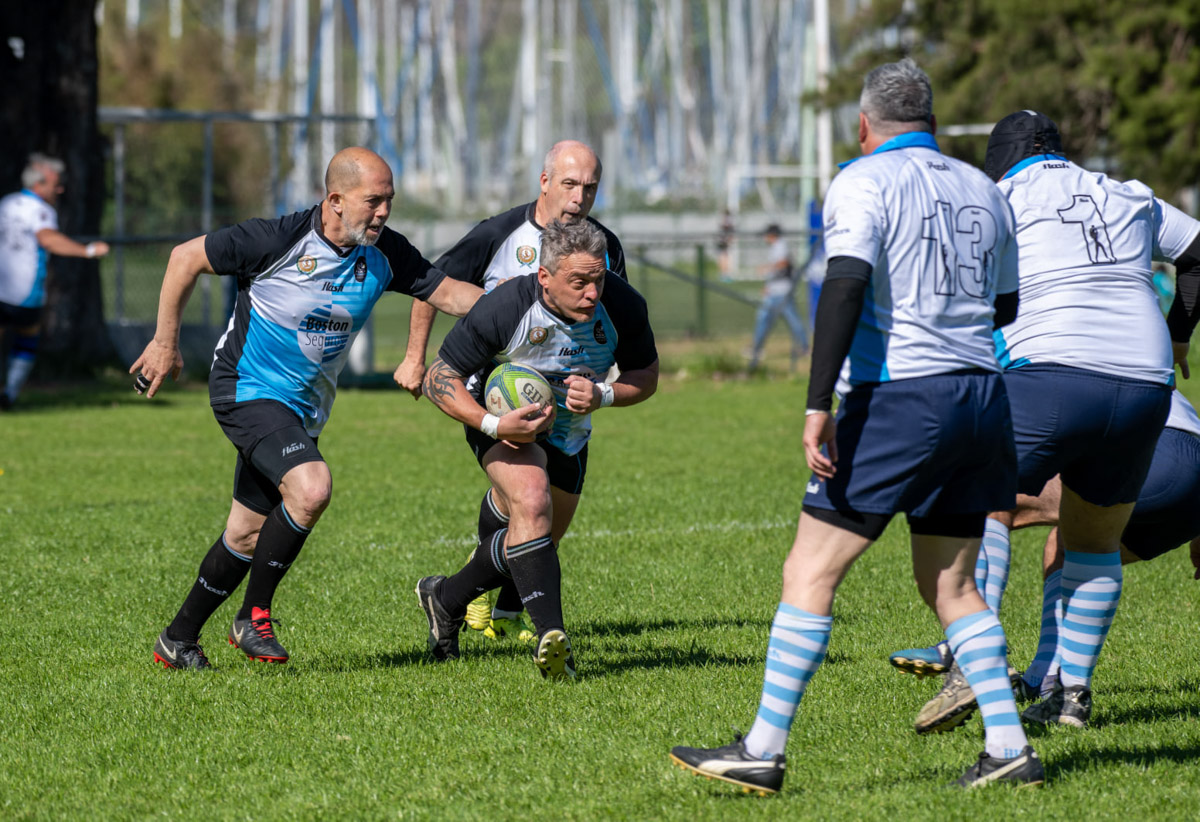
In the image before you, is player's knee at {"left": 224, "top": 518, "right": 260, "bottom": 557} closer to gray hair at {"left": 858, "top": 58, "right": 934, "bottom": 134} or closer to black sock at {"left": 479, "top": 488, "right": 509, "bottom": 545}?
black sock at {"left": 479, "top": 488, "right": 509, "bottom": 545}

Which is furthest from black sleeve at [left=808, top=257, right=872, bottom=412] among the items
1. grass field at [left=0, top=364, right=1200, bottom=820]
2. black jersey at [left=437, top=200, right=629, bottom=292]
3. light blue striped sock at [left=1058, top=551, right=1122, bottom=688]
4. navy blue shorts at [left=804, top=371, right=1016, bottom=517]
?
black jersey at [left=437, top=200, right=629, bottom=292]

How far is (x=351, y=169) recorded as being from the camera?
5.73m

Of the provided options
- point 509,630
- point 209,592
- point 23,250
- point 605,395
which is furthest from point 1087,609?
point 23,250

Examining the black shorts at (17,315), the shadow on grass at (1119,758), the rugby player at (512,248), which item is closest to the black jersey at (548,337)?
the rugby player at (512,248)

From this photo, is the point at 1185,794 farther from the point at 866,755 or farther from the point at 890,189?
the point at 890,189

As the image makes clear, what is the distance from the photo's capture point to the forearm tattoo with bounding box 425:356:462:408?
5.67m

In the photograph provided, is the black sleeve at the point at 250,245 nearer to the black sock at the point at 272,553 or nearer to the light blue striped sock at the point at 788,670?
the black sock at the point at 272,553

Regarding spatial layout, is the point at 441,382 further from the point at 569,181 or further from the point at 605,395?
the point at 569,181

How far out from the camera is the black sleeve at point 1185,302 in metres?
5.34

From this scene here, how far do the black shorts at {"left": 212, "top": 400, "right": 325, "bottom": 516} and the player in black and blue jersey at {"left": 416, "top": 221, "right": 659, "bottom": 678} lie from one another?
591mm

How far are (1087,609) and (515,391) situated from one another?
2250 mm

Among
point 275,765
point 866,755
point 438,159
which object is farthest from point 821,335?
point 438,159

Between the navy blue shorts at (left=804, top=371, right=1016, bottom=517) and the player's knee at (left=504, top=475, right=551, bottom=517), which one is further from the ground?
the navy blue shorts at (left=804, top=371, right=1016, bottom=517)

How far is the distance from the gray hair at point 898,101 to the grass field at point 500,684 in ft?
6.60
